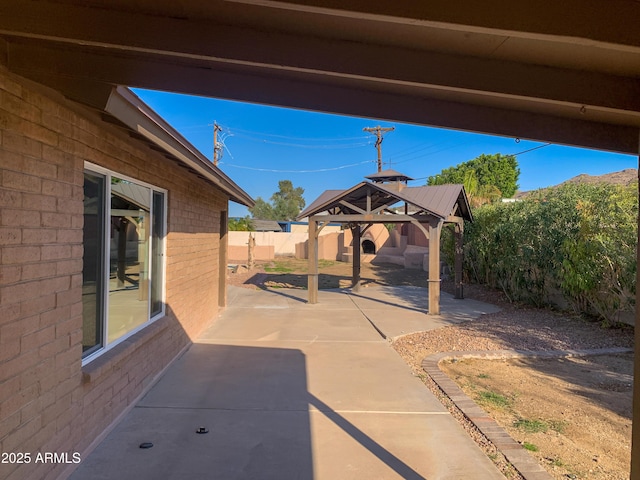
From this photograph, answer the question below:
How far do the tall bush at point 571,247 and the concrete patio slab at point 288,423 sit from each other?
16.4 ft

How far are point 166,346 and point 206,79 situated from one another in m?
4.12

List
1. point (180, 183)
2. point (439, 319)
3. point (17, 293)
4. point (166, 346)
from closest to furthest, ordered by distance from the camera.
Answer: point (17, 293) < point (166, 346) < point (180, 183) < point (439, 319)

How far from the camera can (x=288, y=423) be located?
13.4 feet

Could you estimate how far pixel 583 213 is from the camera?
882cm

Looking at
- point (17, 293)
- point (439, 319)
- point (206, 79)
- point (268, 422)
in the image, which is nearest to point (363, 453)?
point (268, 422)

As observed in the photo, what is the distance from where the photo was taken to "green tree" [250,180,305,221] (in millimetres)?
73938

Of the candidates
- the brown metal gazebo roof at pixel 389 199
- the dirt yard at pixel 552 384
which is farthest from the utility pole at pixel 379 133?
the dirt yard at pixel 552 384

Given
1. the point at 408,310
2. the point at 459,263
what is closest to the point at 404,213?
the point at 459,263

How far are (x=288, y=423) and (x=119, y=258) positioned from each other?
7.93 ft

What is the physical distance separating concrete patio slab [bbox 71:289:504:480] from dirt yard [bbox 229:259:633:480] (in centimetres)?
57

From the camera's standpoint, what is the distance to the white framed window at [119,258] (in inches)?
142

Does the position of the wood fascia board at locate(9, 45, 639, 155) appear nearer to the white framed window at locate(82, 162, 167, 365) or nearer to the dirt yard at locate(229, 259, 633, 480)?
the white framed window at locate(82, 162, 167, 365)

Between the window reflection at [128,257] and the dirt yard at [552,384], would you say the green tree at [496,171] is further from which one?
the window reflection at [128,257]

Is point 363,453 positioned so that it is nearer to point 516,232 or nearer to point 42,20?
point 42,20
